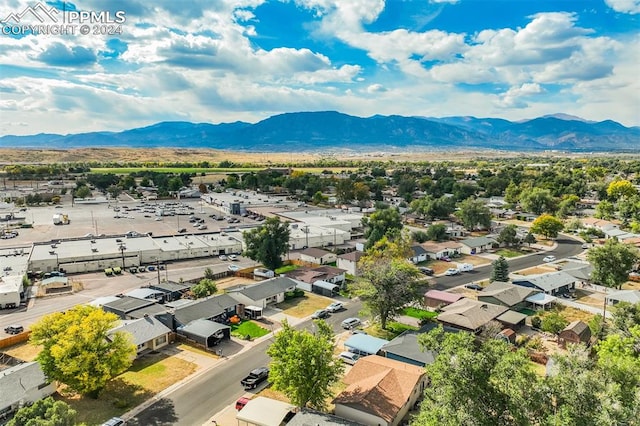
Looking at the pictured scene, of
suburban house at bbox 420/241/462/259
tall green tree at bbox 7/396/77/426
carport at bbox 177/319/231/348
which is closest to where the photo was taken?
tall green tree at bbox 7/396/77/426

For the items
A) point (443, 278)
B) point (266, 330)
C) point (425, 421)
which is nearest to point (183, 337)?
point (266, 330)

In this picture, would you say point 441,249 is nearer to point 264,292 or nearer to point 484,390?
point 264,292

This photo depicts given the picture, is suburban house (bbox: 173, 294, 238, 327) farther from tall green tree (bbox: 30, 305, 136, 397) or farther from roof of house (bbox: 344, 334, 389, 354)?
roof of house (bbox: 344, 334, 389, 354)

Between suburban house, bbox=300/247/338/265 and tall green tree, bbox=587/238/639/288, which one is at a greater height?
tall green tree, bbox=587/238/639/288

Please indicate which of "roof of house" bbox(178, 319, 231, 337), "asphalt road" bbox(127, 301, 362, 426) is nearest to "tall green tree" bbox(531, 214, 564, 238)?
"asphalt road" bbox(127, 301, 362, 426)

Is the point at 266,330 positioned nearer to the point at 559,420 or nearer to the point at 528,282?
the point at 559,420

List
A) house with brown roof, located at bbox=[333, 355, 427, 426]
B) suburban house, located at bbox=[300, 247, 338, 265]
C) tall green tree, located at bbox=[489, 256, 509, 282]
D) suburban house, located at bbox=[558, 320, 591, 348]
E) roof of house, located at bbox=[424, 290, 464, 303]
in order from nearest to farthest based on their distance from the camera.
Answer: house with brown roof, located at bbox=[333, 355, 427, 426], suburban house, located at bbox=[558, 320, 591, 348], roof of house, located at bbox=[424, 290, 464, 303], tall green tree, located at bbox=[489, 256, 509, 282], suburban house, located at bbox=[300, 247, 338, 265]

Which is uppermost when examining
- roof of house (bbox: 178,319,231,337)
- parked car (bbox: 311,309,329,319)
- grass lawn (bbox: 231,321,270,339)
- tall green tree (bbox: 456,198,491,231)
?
tall green tree (bbox: 456,198,491,231)

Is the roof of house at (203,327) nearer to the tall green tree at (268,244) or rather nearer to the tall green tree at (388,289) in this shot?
the tall green tree at (388,289)
